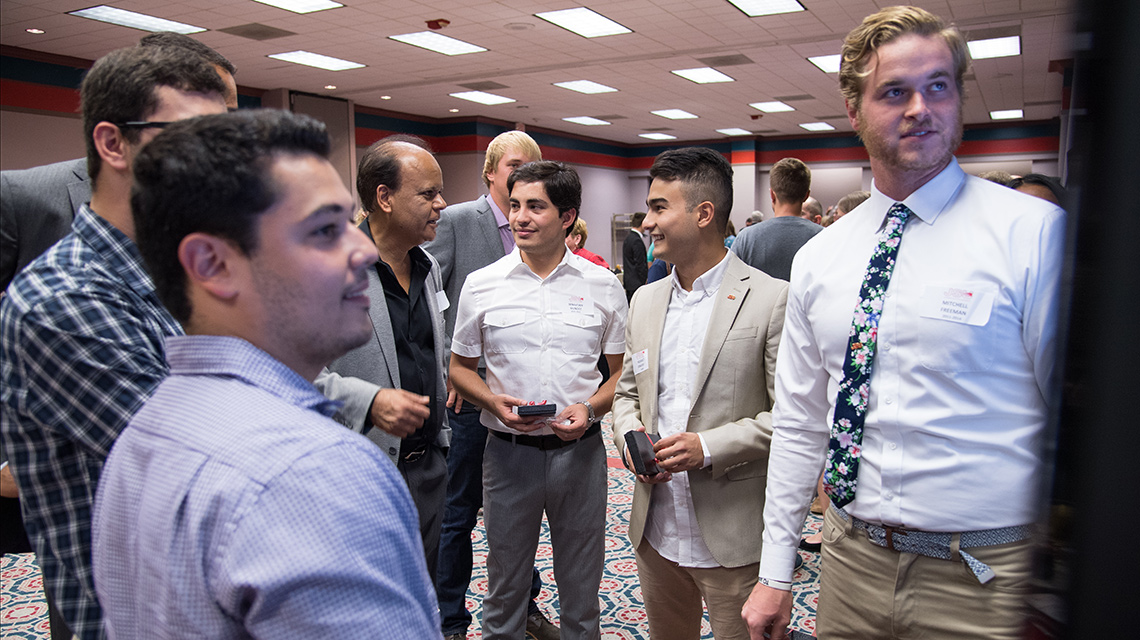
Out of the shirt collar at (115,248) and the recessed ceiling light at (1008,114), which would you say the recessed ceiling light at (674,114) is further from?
the shirt collar at (115,248)

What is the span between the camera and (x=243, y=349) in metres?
0.79

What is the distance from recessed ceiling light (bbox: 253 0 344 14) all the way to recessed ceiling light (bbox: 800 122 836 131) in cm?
1229

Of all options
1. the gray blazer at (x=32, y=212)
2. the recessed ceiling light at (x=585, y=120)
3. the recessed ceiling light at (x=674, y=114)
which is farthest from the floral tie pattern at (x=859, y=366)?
the recessed ceiling light at (x=585, y=120)

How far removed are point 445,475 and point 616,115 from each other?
13.8 m

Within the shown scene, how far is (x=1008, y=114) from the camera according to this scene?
50.8ft

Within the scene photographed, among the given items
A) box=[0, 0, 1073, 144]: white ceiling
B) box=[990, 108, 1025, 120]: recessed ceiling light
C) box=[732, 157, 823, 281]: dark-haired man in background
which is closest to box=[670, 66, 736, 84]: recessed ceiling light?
box=[0, 0, 1073, 144]: white ceiling

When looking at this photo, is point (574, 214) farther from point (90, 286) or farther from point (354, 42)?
point (354, 42)

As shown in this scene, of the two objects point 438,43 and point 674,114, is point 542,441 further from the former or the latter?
point 674,114

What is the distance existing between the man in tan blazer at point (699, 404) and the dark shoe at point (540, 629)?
2.63ft

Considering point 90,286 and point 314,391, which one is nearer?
point 314,391

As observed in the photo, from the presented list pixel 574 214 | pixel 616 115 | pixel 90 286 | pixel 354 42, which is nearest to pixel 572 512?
pixel 574 214

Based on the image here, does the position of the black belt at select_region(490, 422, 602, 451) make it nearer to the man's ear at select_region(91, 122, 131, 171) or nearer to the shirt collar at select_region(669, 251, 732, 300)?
the shirt collar at select_region(669, 251, 732, 300)

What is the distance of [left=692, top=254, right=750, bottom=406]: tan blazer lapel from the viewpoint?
77.2 inches

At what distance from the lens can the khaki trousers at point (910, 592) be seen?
4.04 ft
